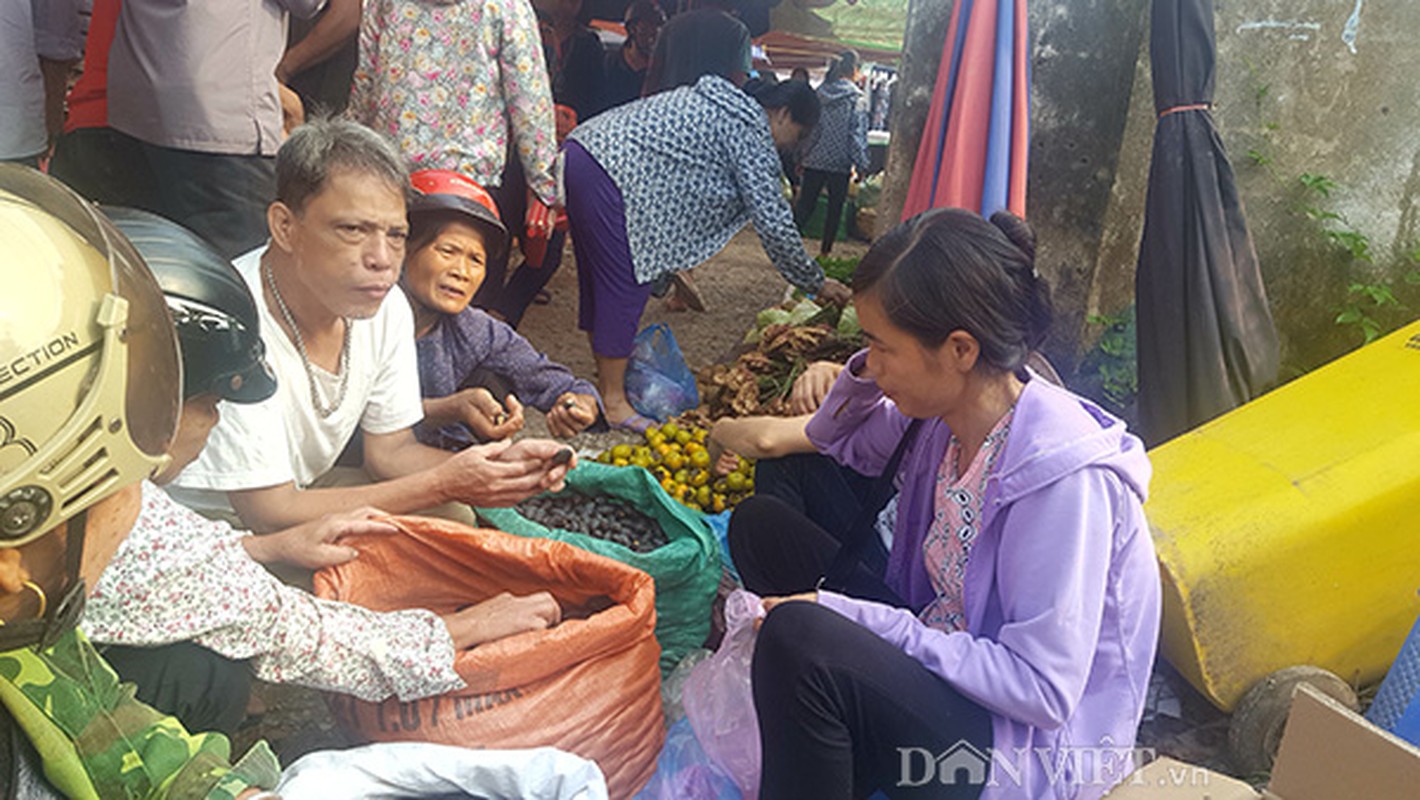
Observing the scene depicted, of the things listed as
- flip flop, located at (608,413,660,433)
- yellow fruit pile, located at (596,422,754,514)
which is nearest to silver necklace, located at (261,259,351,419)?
yellow fruit pile, located at (596,422,754,514)

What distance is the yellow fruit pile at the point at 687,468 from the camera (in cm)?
337

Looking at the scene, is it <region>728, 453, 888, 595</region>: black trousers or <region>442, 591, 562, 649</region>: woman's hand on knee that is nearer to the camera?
<region>442, 591, 562, 649</region>: woman's hand on knee

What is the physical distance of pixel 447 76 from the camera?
3.63 meters

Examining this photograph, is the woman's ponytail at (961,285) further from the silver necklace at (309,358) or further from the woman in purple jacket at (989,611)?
the silver necklace at (309,358)

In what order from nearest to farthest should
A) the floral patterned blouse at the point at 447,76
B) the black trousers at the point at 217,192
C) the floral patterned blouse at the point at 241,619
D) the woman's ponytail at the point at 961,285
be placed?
the floral patterned blouse at the point at 241,619 < the woman's ponytail at the point at 961,285 < the black trousers at the point at 217,192 < the floral patterned blouse at the point at 447,76

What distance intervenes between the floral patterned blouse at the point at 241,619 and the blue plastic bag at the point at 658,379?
2.45 metres

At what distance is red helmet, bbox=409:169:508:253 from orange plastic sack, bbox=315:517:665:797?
3.16 feet

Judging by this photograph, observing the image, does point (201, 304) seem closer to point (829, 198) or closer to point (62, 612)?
point (62, 612)

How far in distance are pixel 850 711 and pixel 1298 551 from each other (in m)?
1.34

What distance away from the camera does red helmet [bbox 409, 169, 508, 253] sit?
284cm

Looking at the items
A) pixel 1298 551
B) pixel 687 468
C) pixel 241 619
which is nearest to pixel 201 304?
pixel 241 619

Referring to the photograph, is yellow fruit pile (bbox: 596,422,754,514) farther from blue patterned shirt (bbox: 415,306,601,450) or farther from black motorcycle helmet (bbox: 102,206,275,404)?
black motorcycle helmet (bbox: 102,206,275,404)

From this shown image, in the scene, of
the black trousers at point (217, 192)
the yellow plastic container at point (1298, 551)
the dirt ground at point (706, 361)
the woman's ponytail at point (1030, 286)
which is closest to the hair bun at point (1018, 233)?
the woman's ponytail at point (1030, 286)

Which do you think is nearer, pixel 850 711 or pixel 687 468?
pixel 850 711
